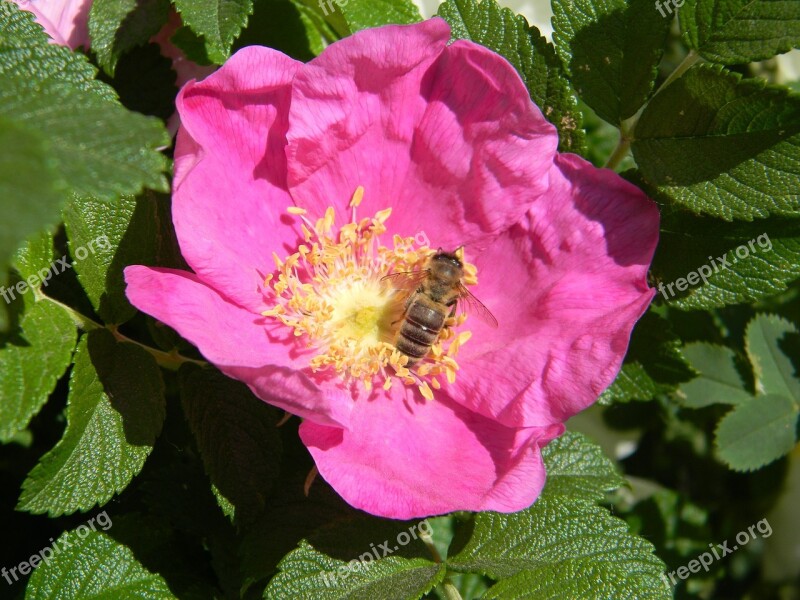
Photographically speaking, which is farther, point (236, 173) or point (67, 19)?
point (67, 19)

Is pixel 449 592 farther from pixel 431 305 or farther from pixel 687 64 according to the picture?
pixel 687 64

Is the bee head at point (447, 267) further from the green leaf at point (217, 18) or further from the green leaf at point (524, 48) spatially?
the green leaf at point (217, 18)

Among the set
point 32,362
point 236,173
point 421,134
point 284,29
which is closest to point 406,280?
point 421,134

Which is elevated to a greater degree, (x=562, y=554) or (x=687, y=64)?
(x=687, y=64)

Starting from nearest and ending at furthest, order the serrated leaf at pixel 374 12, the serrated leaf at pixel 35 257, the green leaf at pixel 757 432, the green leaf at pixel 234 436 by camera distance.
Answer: the serrated leaf at pixel 35 257 → the green leaf at pixel 234 436 → the serrated leaf at pixel 374 12 → the green leaf at pixel 757 432

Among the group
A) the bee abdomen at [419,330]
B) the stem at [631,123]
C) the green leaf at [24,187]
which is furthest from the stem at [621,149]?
the green leaf at [24,187]

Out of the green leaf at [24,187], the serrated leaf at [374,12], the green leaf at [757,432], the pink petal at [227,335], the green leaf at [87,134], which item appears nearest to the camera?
the green leaf at [24,187]
